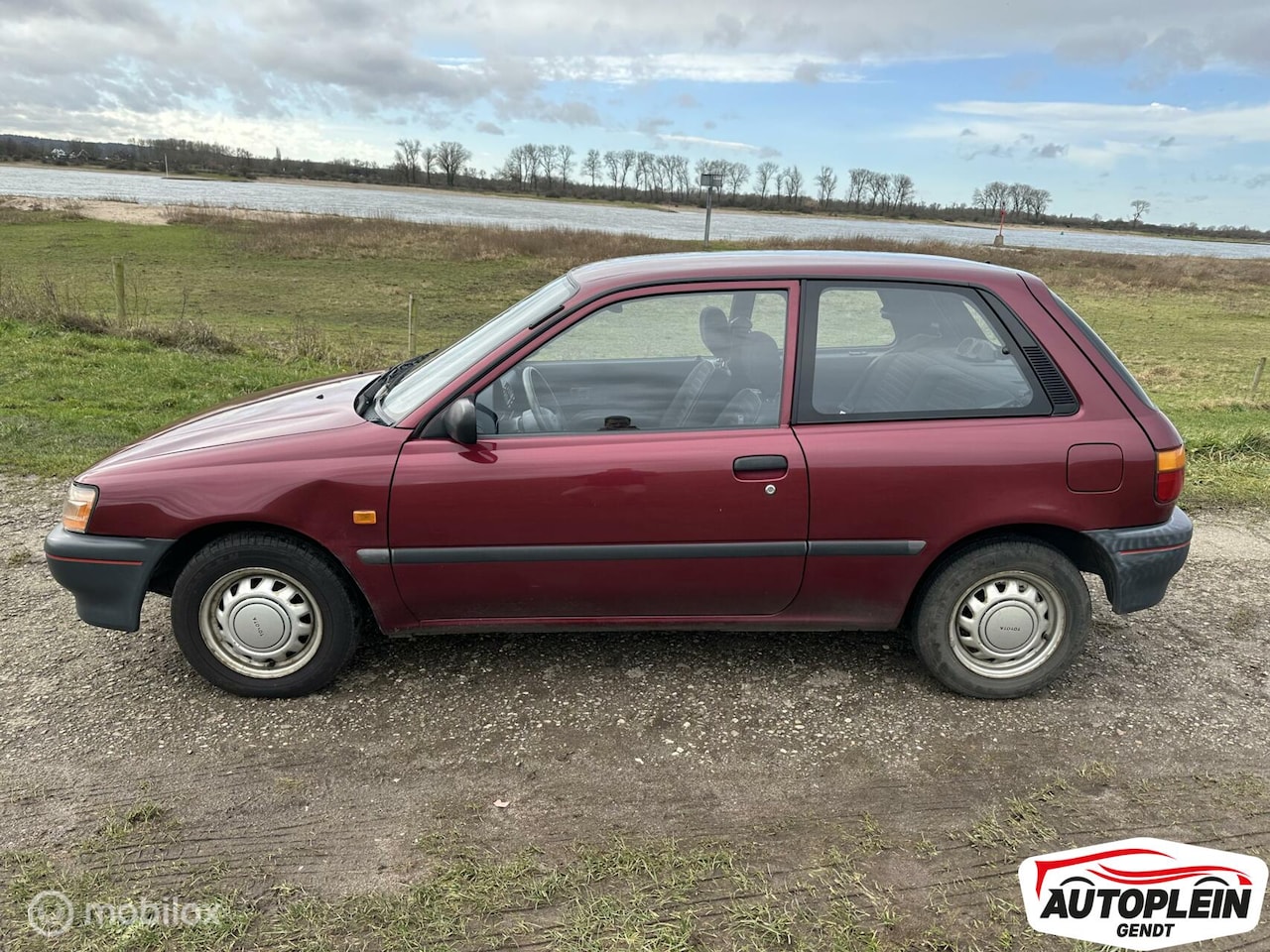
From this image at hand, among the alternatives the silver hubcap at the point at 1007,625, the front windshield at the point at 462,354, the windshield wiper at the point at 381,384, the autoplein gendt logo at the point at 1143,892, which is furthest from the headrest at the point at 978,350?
the windshield wiper at the point at 381,384

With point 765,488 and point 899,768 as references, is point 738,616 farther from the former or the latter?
point 899,768

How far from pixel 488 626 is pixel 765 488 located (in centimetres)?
122

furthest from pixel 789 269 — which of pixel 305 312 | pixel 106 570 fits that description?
pixel 305 312

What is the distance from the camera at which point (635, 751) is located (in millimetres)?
3191

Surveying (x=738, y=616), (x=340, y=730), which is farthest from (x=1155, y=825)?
(x=340, y=730)

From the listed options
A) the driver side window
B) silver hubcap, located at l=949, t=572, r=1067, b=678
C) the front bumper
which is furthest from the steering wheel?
silver hubcap, located at l=949, t=572, r=1067, b=678

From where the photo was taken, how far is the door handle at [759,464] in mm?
3262

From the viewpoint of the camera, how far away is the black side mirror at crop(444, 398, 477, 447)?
319 cm

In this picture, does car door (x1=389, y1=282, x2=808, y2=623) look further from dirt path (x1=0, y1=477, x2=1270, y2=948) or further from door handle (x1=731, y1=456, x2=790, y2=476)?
dirt path (x1=0, y1=477, x2=1270, y2=948)

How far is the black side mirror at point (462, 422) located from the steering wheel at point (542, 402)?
285 mm

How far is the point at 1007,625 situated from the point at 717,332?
163 centimetres

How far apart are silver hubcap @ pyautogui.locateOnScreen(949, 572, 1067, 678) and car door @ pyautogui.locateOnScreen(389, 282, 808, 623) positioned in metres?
0.72

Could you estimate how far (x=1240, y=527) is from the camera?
5.82 m

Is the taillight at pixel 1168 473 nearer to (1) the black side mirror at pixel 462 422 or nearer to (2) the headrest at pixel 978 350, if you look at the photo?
(2) the headrest at pixel 978 350
